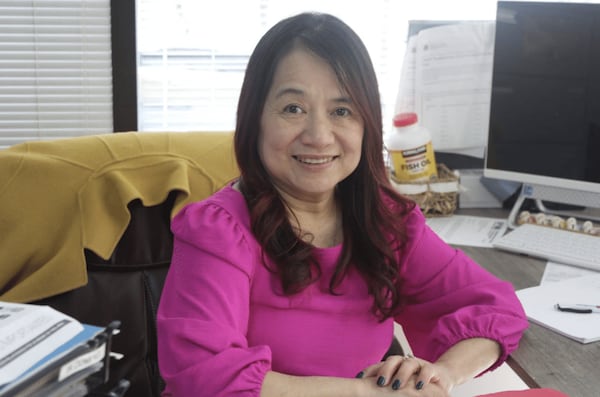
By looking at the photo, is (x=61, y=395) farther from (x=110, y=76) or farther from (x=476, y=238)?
(x=110, y=76)

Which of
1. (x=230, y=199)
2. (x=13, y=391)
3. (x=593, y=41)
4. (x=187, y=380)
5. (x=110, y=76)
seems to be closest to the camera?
(x=13, y=391)

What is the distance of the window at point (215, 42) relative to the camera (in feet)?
7.09

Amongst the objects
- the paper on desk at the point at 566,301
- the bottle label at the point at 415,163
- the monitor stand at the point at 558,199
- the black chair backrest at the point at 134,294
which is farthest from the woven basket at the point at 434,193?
the black chair backrest at the point at 134,294

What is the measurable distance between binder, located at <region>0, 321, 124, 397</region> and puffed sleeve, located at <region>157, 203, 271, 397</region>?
151 mm

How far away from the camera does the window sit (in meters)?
2.16

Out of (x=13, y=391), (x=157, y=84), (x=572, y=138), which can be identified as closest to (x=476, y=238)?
(x=572, y=138)

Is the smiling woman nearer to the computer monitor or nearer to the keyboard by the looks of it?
the keyboard

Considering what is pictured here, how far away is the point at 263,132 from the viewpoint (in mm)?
1185

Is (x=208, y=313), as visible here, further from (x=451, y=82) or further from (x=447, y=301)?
(x=451, y=82)

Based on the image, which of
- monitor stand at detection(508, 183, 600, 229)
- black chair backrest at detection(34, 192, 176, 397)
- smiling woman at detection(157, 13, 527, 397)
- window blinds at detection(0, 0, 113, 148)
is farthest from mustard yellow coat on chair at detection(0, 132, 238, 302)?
monitor stand at detection(508, 183, 600, 229)

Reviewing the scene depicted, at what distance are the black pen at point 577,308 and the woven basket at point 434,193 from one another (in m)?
0.68

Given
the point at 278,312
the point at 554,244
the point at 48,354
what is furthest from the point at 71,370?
the point at 554,244

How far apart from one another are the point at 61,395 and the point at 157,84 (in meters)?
1.48

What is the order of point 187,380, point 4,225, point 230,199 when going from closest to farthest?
point 187,380
point 230,199
point 4,225
